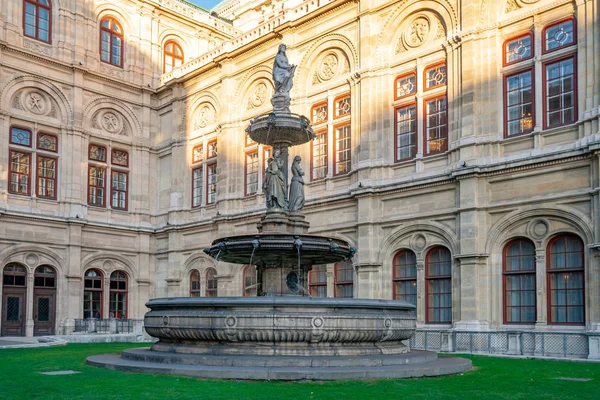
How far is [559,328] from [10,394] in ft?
49.5

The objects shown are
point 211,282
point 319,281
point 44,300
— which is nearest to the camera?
point 319,281

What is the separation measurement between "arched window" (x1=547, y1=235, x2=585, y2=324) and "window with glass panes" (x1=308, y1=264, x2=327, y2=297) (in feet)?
30.6

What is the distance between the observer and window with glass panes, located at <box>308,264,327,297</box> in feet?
88.9

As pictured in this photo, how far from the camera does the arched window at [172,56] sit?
37.8 meters

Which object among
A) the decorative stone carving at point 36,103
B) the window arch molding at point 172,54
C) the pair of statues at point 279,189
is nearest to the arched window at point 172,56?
the window arch molding at point 172,54

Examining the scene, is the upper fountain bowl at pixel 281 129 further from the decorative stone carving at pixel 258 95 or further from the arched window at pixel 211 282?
the arched window at pixel 211 282

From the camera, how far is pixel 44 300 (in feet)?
103

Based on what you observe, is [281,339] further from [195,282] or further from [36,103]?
[36,103]

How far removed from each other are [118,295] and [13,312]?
5316mm

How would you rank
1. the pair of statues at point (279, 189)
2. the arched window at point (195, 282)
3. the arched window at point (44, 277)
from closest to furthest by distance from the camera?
1. the pair of statues at point (279, 189)
2. the arched window at point (44, 277)
3. the arched window at point (195, 282)

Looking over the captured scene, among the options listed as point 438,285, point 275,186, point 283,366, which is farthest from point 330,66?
point 283,366

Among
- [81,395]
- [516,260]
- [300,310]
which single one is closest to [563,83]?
[516,260]

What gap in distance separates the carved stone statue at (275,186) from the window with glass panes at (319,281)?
11268mm

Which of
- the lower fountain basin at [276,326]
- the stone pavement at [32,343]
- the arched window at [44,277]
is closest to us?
the lower fountain basin at [276,326]
